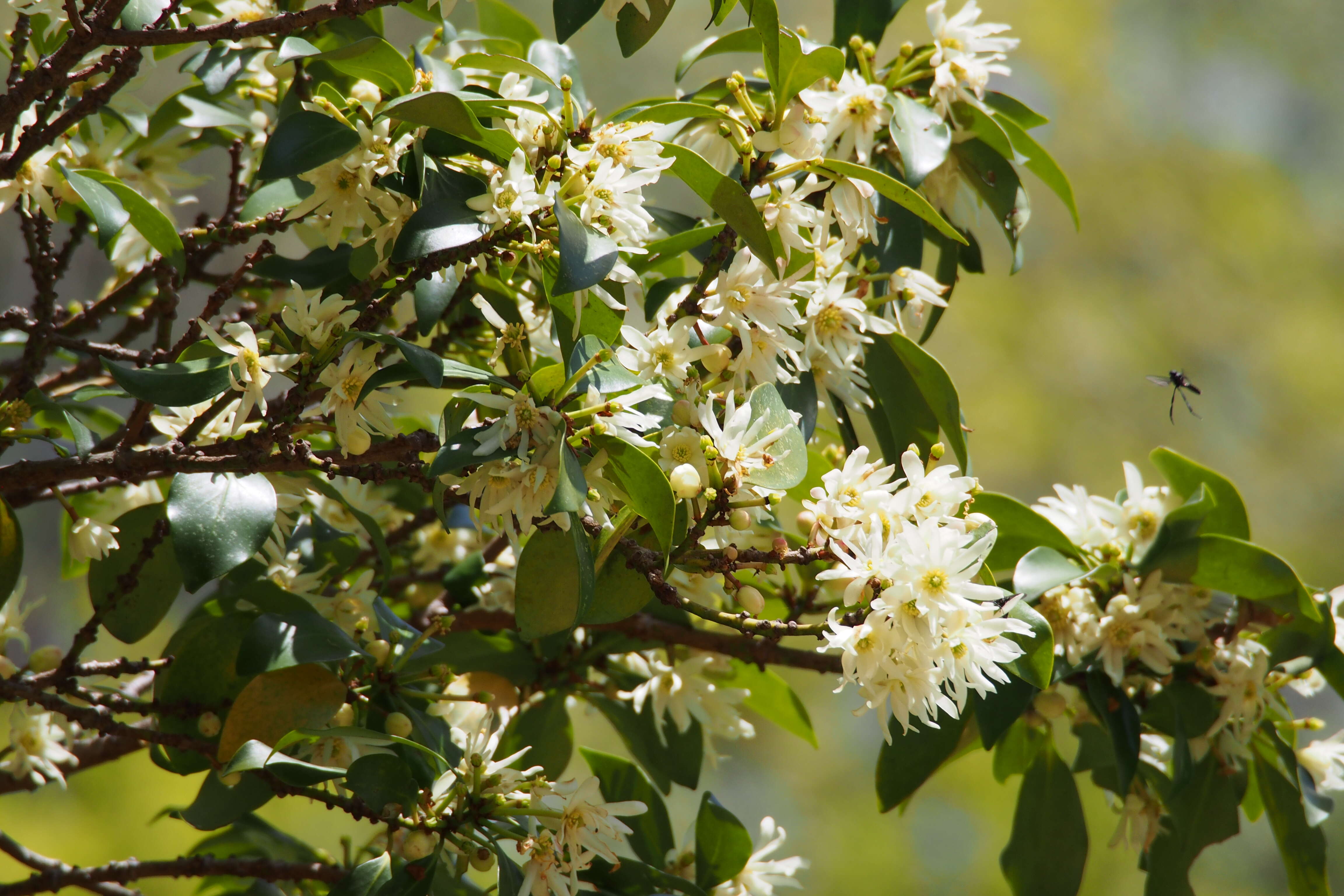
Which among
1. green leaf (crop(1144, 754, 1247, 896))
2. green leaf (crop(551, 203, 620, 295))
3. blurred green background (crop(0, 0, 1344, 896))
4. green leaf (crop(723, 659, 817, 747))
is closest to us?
green leaf (crop(551, 203, 620, 295))

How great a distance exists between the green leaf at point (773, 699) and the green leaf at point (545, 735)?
221 millimetres

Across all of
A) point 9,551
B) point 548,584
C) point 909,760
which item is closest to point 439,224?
point 548,584

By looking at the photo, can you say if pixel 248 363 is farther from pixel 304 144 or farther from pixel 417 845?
pixel 417 845

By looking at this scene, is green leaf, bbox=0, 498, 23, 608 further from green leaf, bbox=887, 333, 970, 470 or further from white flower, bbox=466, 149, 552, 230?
green leaf, bbox=887, 333, 970, 470

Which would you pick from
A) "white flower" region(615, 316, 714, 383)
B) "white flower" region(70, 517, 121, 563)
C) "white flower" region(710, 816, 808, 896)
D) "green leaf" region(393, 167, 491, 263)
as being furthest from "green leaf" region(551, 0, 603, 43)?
"white flower" region(710, 816, 808, 896)

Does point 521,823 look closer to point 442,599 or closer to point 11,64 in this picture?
point 442,599

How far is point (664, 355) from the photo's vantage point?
0.82 m

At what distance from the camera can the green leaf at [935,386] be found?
1032 mm

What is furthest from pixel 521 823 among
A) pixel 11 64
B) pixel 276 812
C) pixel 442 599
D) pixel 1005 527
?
pixel 276 812

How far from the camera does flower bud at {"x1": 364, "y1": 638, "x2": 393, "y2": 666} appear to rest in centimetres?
97

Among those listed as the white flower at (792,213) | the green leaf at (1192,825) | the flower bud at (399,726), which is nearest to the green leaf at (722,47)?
the white flower at (792,213)

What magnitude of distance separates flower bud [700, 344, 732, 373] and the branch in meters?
0.62

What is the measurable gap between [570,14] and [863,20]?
0.49 metres

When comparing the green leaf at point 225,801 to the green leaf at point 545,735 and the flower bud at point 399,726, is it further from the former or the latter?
the green leaf at point 545,735
